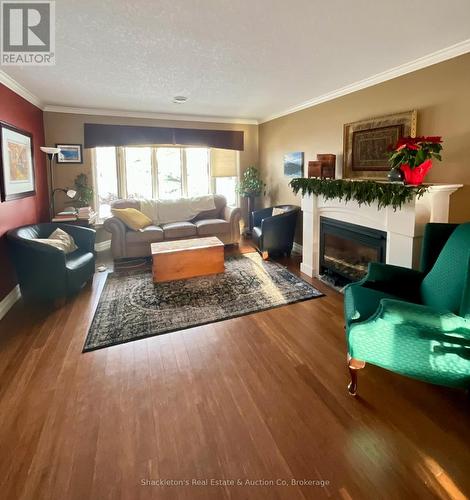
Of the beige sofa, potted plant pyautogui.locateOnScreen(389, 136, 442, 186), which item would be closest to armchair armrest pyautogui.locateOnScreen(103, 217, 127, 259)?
the beige sofa

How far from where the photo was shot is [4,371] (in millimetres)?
2174

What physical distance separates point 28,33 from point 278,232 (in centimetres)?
357

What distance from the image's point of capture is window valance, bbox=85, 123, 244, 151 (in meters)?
4.94

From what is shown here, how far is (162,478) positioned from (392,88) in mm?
3861

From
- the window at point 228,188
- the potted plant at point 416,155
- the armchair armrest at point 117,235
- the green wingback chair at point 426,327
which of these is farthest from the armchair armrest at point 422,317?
the window at point 228,188

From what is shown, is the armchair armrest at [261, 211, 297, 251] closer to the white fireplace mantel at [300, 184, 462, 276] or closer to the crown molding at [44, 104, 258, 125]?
the white fireplace mantel at [300, 184, 462, 276]

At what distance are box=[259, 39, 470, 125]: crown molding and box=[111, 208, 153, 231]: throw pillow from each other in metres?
3.03

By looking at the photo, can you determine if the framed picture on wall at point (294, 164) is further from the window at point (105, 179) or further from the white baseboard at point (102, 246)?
the white baseboard at point (102, 246)

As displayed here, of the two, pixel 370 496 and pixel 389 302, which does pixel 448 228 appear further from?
pixel 370 496

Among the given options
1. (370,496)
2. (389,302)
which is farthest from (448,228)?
(370,496)

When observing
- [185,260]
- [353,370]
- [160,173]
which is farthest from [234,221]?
[353,370]

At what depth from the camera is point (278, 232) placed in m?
4.72

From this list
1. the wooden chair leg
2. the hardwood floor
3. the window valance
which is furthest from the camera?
the window valance

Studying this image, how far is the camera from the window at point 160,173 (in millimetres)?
5316
